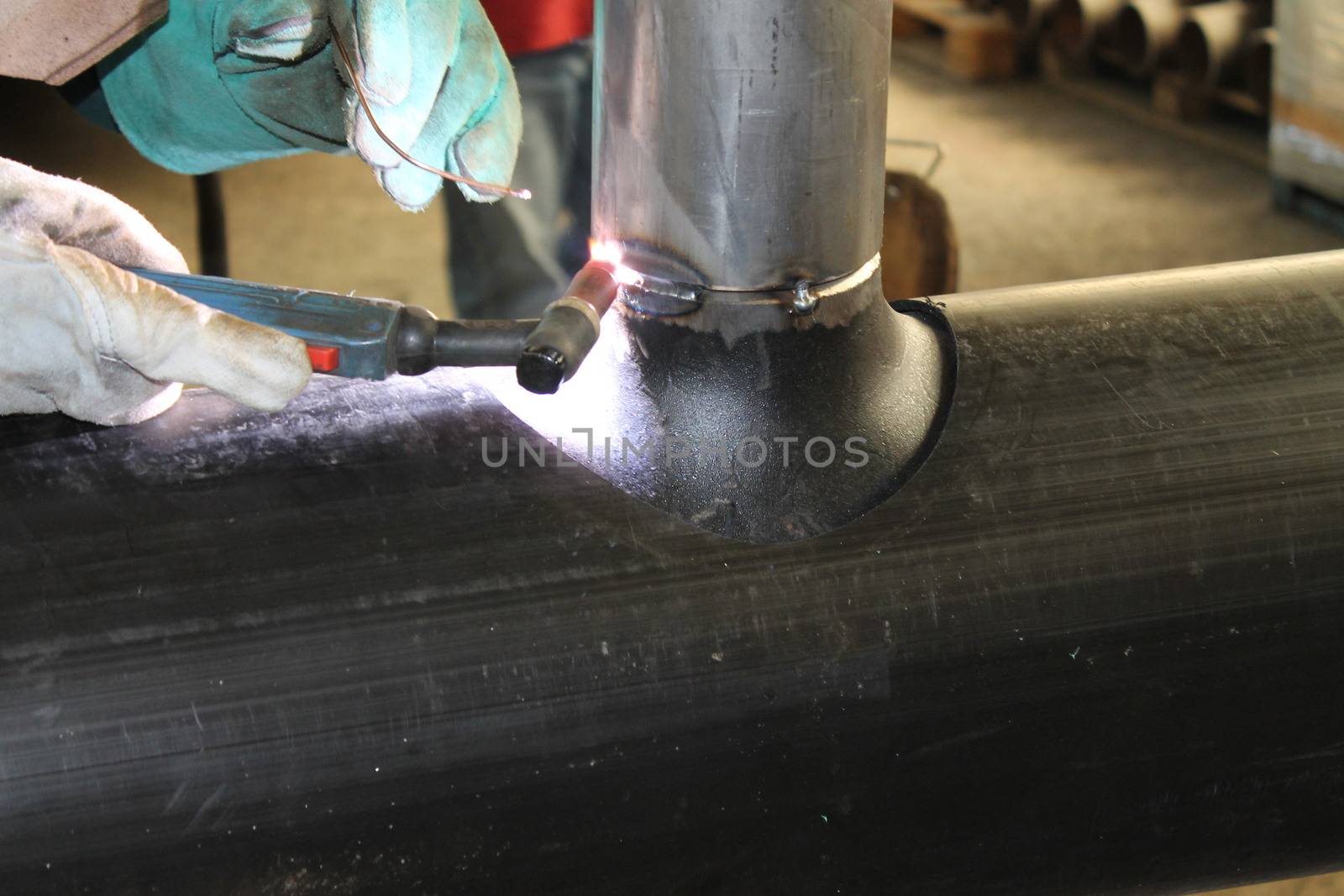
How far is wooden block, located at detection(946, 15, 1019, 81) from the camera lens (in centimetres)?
→ 476

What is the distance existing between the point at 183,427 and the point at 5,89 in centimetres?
199

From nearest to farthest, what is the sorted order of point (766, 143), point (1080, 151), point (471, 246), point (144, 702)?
point (144, 702) → point (766, 143) → point (471, 246) → point (1080, 151)

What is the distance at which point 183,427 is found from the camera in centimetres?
88

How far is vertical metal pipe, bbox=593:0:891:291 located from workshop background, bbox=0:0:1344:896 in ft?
6.60

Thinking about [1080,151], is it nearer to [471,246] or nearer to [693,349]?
[471,246]

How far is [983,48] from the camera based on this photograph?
15.7ft

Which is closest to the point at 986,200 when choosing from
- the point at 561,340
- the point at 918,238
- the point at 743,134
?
the point at 918,238

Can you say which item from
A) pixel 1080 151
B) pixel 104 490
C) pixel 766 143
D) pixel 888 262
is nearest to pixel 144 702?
pixel 104 490

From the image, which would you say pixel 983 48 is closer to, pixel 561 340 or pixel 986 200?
pixel 986 200

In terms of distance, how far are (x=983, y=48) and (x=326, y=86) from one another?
4154 mm

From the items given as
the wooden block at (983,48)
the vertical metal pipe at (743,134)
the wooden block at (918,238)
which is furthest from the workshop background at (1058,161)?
the vertical metal pipe at (743,134)

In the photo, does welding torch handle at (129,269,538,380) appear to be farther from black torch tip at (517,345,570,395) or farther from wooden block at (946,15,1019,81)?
wooden block at (946,15,1019,81)

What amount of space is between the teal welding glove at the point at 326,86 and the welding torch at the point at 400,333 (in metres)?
0.17

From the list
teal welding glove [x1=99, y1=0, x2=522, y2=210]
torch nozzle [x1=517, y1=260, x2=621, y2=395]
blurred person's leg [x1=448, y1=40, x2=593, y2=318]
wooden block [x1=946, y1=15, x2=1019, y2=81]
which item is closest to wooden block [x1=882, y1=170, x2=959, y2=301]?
blurred person's leg [x1=448, y1=40, x2=593, y2=318]
